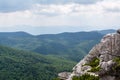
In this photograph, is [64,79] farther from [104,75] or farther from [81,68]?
[104,75]

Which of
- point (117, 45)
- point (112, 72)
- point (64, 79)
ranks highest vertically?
point (117, 45)

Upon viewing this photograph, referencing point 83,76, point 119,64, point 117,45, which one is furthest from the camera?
point 117,45

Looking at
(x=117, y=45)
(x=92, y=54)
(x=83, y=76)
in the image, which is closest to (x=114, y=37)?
(x=117, y=45)

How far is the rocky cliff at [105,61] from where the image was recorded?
182 ft

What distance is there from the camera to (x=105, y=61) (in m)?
63.3

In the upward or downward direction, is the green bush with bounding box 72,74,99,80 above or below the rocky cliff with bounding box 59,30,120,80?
below

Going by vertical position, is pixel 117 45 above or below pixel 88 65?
above

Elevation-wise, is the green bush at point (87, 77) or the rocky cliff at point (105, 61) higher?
the rocky cliff at point (105, 61)

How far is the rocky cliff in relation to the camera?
55450mm

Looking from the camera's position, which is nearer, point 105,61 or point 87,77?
point 87,77

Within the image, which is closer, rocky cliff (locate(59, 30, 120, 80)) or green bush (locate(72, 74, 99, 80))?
rocky cliff (locate(59, 30, 120, 80))

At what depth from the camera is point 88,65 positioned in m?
67.8

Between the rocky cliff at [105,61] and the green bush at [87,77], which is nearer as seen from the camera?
the rocky cliff at [105,61]

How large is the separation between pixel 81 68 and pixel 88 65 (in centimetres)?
193
